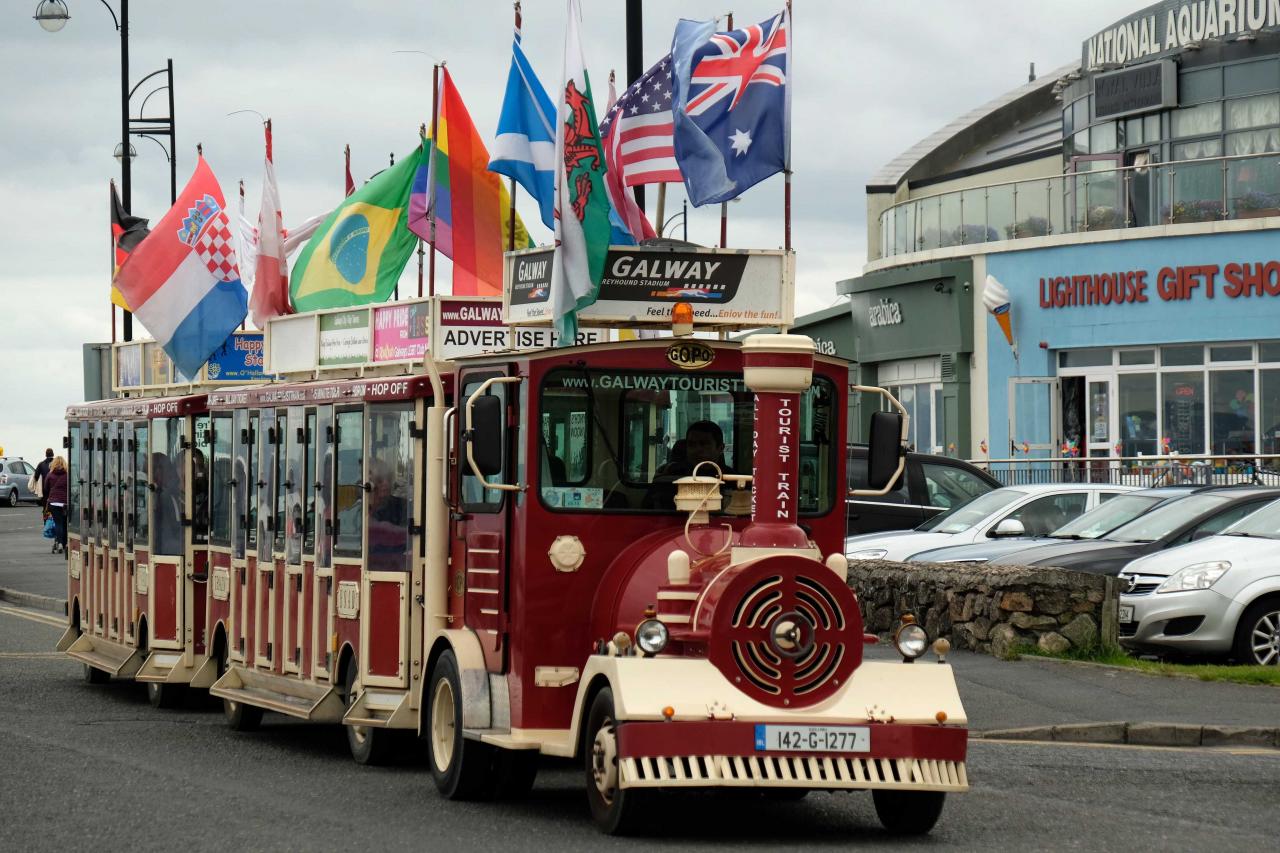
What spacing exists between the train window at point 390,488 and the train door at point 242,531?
2.46m

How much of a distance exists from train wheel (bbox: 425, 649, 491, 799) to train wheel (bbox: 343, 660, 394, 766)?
1215 mm

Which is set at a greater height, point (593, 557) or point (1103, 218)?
point (1103, 218)

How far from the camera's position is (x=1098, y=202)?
1521 inches

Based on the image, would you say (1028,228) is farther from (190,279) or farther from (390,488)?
(390,488)

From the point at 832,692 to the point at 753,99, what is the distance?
5087 millimetres

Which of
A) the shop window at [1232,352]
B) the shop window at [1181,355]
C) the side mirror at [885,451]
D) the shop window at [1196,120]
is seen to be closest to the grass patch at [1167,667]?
the side mirror at [885,451]

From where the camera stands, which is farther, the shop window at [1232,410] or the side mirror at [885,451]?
the shop window at [1232,410]

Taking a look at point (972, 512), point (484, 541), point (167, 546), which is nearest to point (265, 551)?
point (167, 546)

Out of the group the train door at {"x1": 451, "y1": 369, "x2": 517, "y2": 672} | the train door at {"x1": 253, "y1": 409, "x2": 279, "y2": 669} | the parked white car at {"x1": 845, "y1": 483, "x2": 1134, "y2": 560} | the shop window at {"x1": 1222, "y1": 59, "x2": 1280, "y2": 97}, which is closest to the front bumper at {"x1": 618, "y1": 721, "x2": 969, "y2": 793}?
the train door at {"x1": 451, "y1": 369, "x2": 517, "y2": 672}

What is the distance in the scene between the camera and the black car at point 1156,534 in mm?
19172

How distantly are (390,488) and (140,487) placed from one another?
5691mm

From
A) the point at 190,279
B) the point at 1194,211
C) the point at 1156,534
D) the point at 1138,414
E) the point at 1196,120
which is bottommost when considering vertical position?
the point at 1156,534

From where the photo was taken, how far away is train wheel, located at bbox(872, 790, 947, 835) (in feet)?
32.9

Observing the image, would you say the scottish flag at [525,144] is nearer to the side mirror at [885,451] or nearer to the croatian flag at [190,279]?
the side mirror at [885,451]
